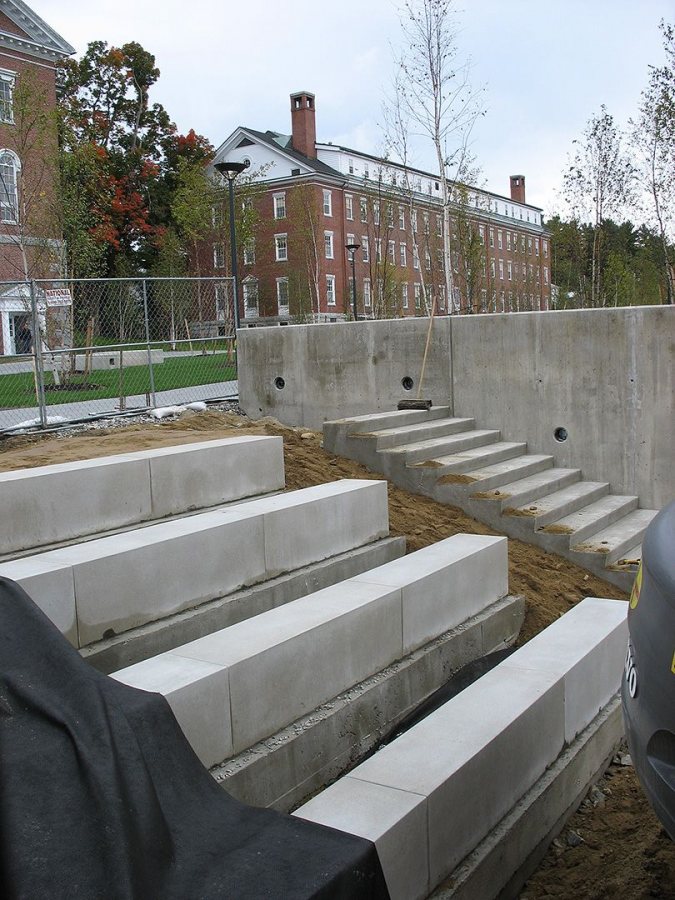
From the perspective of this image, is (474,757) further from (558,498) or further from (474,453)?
(474,453)

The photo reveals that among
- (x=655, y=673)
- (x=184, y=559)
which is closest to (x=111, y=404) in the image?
(x=184, y=559)

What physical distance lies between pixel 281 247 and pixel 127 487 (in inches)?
2050

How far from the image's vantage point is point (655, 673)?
8.33ft

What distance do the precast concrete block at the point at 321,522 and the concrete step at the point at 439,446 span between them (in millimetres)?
2442

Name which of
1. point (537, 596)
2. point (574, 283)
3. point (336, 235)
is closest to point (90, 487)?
point (537, 596)

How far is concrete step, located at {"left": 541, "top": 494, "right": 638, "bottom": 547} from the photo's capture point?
9000 millimetres

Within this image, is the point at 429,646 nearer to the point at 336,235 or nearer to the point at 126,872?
the point at 126,872

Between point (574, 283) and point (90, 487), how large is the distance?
3026 centimetres

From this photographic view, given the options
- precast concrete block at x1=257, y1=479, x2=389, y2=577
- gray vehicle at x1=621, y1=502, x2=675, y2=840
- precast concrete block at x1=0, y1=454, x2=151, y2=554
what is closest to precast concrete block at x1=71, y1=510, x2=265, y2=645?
precast concrete block at x1=257, y1=479, x2=389, y2=577

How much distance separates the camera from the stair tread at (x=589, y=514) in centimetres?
905

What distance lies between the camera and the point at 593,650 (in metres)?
4.96

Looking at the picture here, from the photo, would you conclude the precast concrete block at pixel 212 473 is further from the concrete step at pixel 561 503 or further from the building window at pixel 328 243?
the building window at pixel 328 243

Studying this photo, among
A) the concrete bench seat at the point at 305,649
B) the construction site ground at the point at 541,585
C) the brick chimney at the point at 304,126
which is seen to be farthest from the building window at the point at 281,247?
the concrete bench seat at the point at 305,649

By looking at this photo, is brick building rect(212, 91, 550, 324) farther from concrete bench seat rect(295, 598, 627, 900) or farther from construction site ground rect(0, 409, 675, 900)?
concrete bench seat rect(295, 598, 627, 900)
